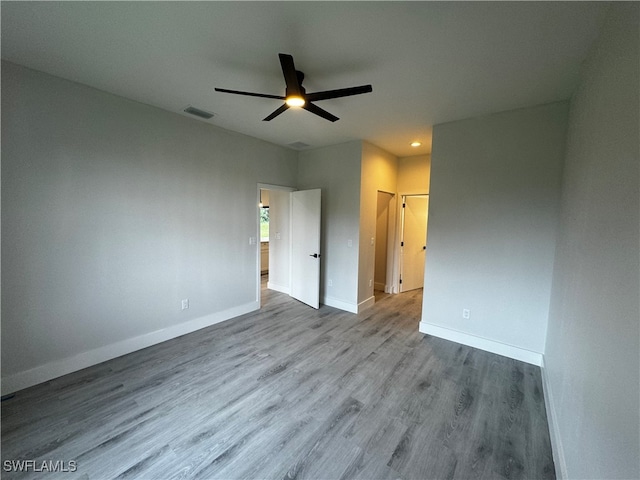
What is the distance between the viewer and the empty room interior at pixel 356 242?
1.49 meters

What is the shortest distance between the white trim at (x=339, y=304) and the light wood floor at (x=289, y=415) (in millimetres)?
1137

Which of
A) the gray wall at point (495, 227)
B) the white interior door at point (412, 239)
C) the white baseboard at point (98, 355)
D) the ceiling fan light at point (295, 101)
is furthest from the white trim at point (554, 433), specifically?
the white baseboard at point (98, 355)

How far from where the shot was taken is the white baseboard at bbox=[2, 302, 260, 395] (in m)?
2.21

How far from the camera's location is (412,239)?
531 cm

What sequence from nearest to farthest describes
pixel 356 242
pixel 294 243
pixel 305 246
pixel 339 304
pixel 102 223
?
pixel 102 223 → pixel 356 242 → pixel 339 304 → pixel 305 246 → pixel 294 243

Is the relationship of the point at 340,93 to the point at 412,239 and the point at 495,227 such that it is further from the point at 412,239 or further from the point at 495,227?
the point at 412,239

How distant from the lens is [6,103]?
2.07 metres

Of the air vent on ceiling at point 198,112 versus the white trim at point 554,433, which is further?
the air vent on ceiling at point 198,112

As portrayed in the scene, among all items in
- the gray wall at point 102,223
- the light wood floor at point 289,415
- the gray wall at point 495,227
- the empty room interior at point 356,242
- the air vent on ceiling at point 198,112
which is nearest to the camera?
the empty room interior at point 356,242

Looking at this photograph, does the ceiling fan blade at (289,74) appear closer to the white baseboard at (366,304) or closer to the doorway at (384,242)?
the white baseboard at (366,304)

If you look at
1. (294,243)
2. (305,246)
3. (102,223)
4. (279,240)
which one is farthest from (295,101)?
(279,240)

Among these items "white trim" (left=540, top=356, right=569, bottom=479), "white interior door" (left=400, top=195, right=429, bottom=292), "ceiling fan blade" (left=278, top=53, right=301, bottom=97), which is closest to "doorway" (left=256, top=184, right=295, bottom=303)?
"white interior door" (left=400, top=195, right=429, bottom=292)

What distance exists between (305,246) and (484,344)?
2947 millimetres

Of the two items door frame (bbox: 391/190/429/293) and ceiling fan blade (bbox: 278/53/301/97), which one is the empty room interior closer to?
ceiling fan blade (bbox: 278/53/301/97)
